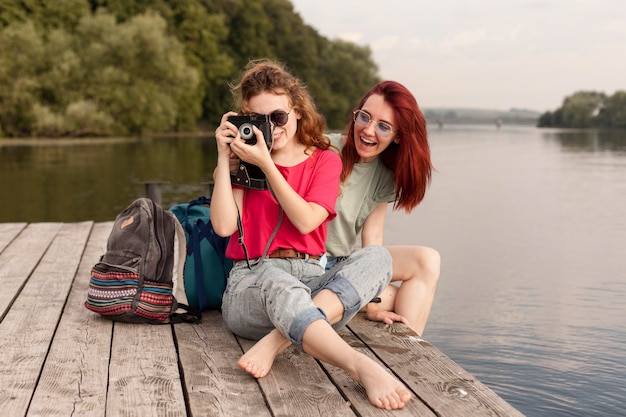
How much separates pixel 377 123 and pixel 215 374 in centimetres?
130

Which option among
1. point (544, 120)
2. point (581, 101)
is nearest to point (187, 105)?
point (581, 101)

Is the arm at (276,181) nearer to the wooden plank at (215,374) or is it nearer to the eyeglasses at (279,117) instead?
the eyeglasses at (279,117)

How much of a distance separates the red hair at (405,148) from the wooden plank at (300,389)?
3.05 ft

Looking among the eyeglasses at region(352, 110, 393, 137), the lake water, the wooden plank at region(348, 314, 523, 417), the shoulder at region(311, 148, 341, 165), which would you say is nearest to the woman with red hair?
the eyeglasses at region(352, 110, 393, 137)

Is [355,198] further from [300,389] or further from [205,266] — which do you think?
[300,389]

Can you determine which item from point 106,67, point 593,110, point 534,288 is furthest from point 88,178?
point 593,110

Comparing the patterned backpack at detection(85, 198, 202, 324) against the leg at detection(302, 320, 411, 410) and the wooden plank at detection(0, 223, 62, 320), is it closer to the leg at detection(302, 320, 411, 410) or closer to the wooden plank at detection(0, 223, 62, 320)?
the wooden plank at detection(0, 223, 62, 320)

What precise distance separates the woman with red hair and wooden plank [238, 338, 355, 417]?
0.61 metres

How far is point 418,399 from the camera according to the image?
2570 mm

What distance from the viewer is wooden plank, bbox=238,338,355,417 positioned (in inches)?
96.7

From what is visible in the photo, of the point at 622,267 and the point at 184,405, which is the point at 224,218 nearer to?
the point at 184,405

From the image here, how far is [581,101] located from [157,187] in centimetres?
7034

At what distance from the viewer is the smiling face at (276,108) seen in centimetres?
304

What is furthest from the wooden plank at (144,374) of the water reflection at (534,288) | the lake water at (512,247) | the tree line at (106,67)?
the tree line at (106,67)
